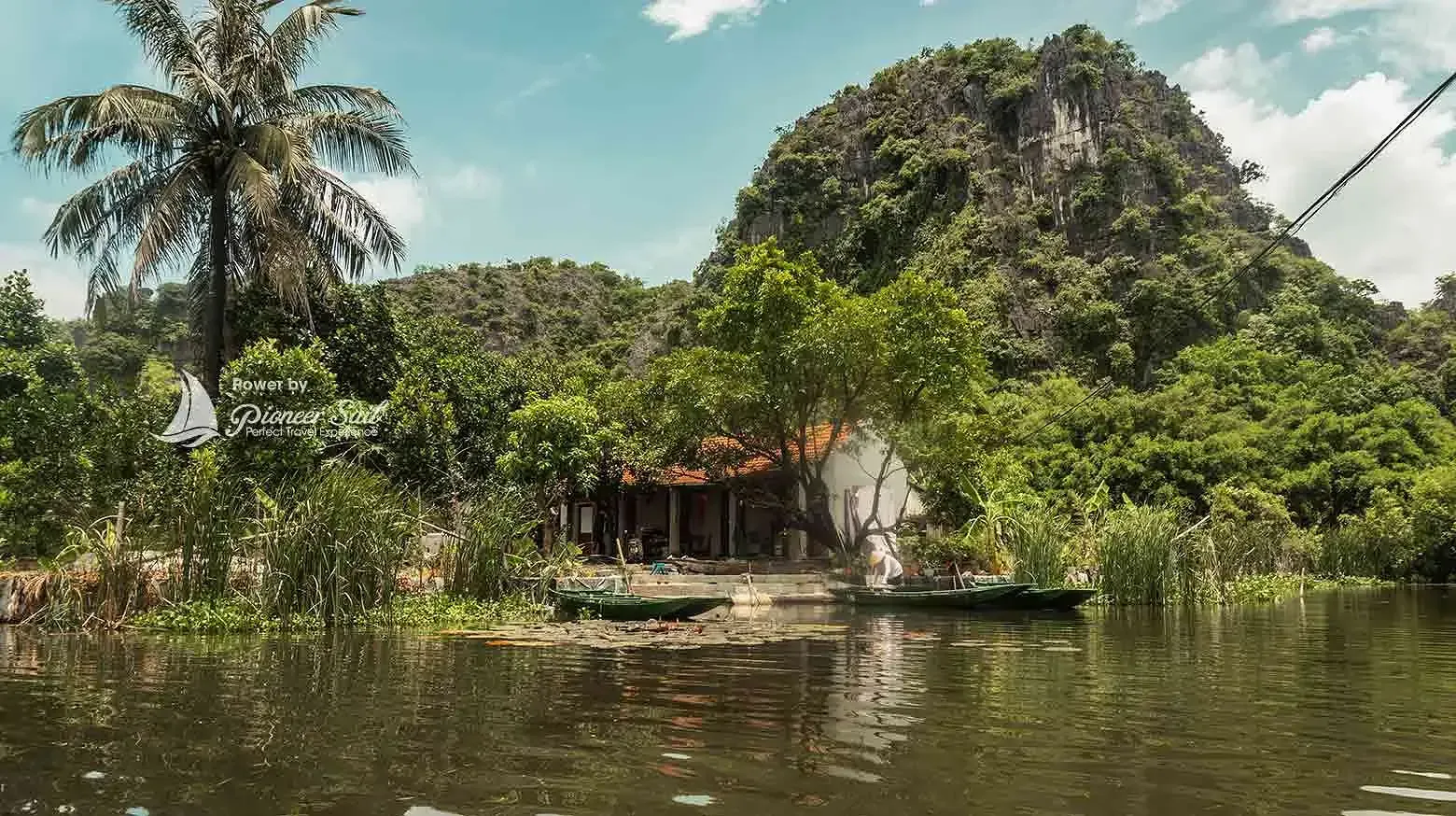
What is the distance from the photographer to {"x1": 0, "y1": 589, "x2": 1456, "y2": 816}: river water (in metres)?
4.50

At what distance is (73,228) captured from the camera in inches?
680

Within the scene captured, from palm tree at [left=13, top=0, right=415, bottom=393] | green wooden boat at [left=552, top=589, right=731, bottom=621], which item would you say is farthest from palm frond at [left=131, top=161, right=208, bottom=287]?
green wooden boat at [left=552, top=589, right=731, bottom=621]

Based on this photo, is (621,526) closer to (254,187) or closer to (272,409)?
(272,409)

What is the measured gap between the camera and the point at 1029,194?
55406 mm

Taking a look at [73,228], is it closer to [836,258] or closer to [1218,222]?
[836,258]

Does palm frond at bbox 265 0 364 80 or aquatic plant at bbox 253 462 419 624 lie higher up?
palm frond at bbox 265 0 364 80

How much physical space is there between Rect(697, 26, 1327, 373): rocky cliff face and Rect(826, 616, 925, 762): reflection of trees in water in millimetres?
39654

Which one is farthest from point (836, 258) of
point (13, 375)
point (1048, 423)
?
point (13, 375)

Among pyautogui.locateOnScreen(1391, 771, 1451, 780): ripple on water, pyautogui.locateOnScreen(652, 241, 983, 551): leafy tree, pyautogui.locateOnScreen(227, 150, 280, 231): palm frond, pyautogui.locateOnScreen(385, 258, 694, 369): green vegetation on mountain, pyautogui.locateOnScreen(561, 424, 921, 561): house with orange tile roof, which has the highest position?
pyautogui.locateOnScreen(385, 258, 694, 369): green vegetation on mountain

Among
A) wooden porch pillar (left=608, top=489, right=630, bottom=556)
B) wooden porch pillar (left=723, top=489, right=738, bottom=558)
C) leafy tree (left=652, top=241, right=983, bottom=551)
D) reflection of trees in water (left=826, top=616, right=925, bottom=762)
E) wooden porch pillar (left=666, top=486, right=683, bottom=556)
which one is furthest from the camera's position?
wooden porch pillar (left=723, top=489, right=738, bottom=558)

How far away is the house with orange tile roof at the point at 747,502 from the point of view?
23.3 metres

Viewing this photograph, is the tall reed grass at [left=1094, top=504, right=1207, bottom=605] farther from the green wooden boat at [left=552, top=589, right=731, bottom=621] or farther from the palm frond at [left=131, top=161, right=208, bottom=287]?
the palm frond at [left=131, top=161, right=208, bottom=287]

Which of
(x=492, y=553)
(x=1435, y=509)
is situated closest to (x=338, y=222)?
(x=492, y=553)
